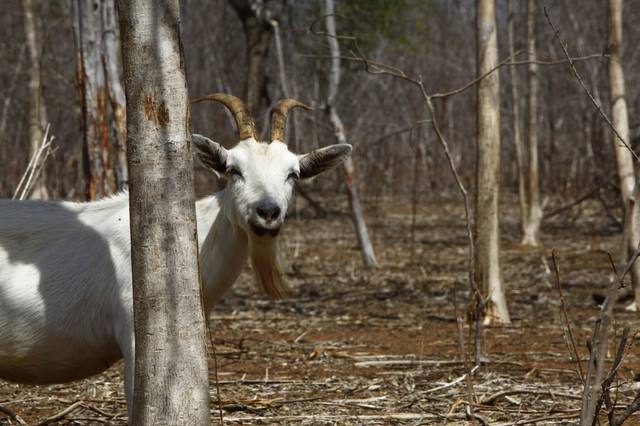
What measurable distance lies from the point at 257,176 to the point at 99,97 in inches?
154

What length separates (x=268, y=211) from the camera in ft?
16.9

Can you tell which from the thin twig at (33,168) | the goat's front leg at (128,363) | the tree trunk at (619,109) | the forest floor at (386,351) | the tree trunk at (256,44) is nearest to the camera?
the goat's front leg at (128,363)

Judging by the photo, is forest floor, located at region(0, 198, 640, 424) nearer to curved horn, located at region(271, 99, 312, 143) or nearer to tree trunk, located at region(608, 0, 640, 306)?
tree trunk, located at region(608, 0, 640, 306)

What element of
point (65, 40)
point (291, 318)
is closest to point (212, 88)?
point (65, 40)

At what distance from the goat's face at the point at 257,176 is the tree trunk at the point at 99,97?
3.22 metres

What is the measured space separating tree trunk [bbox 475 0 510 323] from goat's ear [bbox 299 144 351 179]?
3540mm

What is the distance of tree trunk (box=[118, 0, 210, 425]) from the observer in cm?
387

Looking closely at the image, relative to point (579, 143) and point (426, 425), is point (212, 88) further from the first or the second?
point (426, 425)

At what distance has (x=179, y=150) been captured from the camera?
3.92 m

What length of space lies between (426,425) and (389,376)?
5.06 feet

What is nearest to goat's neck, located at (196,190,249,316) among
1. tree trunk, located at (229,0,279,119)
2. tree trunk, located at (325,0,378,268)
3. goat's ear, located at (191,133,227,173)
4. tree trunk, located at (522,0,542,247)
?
goat's ear, located at (191,133,227,173)

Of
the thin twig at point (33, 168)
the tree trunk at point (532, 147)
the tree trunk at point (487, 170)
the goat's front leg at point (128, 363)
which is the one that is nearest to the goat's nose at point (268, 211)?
the goat's front leg at point (128, 363)

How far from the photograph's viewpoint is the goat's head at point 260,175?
17.2 feet

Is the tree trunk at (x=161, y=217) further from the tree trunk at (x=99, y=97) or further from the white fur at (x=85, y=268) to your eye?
the tree trunk at (x=99, y=97)
